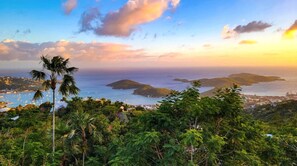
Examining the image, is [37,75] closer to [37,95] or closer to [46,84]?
[46,84]

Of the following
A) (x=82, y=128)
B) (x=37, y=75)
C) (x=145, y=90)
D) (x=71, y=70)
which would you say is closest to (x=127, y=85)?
(x=145, y=90)

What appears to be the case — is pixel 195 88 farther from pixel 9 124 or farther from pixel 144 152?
pixel 9 124

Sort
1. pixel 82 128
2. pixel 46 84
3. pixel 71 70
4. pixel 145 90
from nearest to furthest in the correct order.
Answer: pixel 46 84 → pixel 71 70 → pixel 82 128 → pixel 145 90

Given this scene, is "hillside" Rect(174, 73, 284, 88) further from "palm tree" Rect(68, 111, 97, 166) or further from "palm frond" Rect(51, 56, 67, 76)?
"palm frond" Rect(51, 56, 67, 76)

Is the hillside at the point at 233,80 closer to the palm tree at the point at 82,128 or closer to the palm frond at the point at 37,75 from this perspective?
the palm tree at the point at 82,128

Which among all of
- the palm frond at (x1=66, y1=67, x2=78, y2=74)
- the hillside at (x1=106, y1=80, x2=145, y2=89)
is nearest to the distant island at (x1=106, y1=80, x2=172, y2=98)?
the hillside at (x1=106, y1=80, x2=145, y2=89)

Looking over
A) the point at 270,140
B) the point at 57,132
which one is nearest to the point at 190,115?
the point at 270,140
